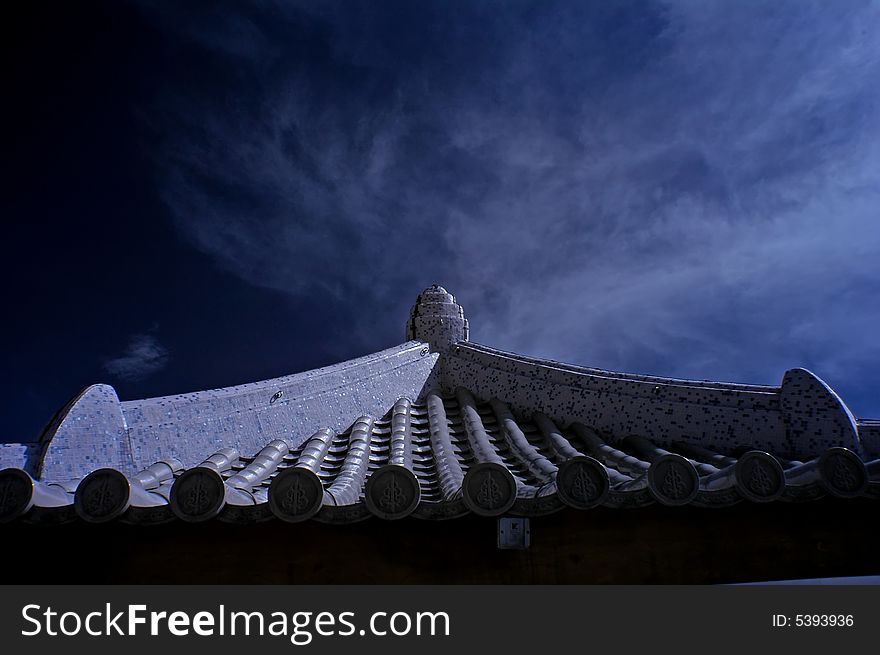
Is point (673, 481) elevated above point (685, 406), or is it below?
below

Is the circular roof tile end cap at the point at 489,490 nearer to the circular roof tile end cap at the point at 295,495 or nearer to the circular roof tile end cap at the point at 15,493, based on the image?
the circular roof tile end cap at the point at 295,495

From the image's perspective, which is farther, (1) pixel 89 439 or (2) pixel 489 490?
(1) pixel 89 439

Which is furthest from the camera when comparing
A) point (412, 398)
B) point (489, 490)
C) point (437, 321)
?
point (437, 321)

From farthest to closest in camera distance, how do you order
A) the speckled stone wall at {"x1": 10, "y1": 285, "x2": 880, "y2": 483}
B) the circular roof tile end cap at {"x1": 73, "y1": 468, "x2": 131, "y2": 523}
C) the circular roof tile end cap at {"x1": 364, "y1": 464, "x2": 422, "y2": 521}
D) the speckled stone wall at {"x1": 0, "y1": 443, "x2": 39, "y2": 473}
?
the speckled stone wall at {"x1": 10, "y1": 285, "x2": 880, "y2": 483} < the speckled stone wall at {"x1": 0, "y1": 443, "x2": 39, "y2": 473} < the circular roof tile end cap at {"x1": 364, "y1": 464, "x2": 422, "y2": 521} < the circular roof tile end cap at {"x1": 73, "y1": 468, "x2": 131, "y2": 523}

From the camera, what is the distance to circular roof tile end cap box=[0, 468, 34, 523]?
9.36 ft

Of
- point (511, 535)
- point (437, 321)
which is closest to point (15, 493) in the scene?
point (511, 535)

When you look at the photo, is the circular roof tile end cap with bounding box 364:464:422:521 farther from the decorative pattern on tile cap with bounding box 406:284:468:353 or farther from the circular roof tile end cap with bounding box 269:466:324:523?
the decorative pattern on tile cap with bounding box 406:284:468:353

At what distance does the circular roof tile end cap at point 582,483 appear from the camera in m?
2.94

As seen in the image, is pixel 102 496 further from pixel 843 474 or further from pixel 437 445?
pixel 843 474

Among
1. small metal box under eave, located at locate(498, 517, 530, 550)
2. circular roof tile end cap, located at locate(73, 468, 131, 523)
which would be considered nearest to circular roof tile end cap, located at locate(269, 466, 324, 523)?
circular roof tile end cap, located at locate(73, 468, 131, 523)

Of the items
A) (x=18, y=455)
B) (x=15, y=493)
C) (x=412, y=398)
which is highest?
(x=412, y=398)

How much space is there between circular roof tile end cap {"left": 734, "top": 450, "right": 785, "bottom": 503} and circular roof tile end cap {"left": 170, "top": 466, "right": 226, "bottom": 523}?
2.98m

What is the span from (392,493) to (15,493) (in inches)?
82.5

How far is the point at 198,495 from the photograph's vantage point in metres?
2.94
